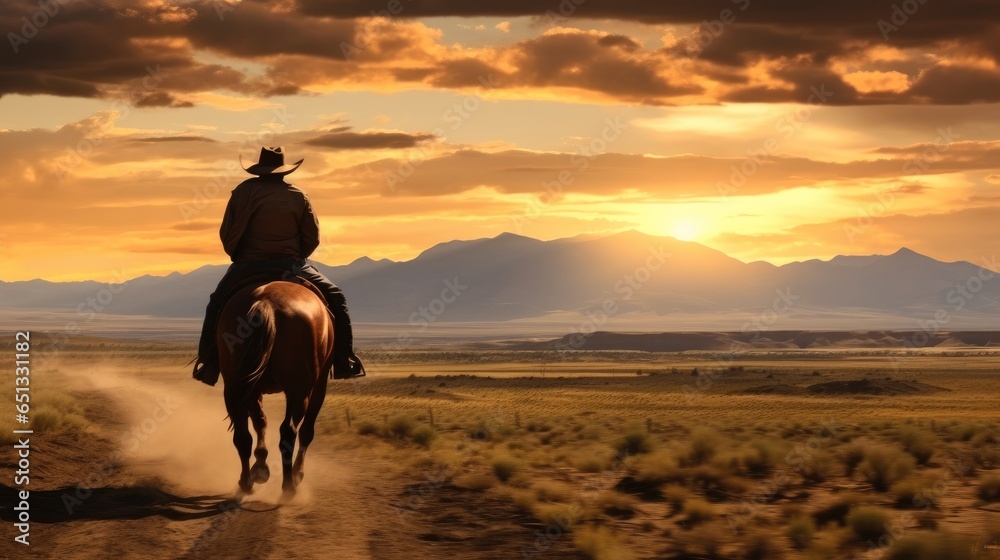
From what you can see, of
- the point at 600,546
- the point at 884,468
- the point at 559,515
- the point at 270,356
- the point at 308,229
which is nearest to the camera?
the point at 600,546

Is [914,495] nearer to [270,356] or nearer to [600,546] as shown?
[600,546]

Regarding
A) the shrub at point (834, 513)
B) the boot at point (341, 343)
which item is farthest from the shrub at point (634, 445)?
the boot at point (341, 343)

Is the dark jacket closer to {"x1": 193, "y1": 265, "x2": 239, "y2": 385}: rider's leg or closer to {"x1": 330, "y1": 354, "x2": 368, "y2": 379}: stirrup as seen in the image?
{"x1": 193, "y1": 265, "x2": 239, "y2": 385}: rider's leg

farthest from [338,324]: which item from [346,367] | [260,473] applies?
[260,473]

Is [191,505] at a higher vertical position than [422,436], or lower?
higher

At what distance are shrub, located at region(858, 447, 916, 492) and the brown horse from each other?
9.36 meters

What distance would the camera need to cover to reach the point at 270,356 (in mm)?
12633

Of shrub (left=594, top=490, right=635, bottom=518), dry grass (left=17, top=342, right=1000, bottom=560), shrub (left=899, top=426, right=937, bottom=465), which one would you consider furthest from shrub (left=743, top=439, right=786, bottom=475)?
shrub (left=594, top=490, right=635, bottom=518)

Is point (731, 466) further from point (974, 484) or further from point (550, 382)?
point (550, 382)

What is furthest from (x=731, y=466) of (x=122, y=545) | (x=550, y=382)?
(x=550, y=382)

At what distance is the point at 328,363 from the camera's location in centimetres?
1404

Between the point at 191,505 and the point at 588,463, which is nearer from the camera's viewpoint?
the point at 191,505

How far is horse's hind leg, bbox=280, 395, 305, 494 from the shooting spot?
12.8 metres

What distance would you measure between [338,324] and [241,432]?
236 centimetres
